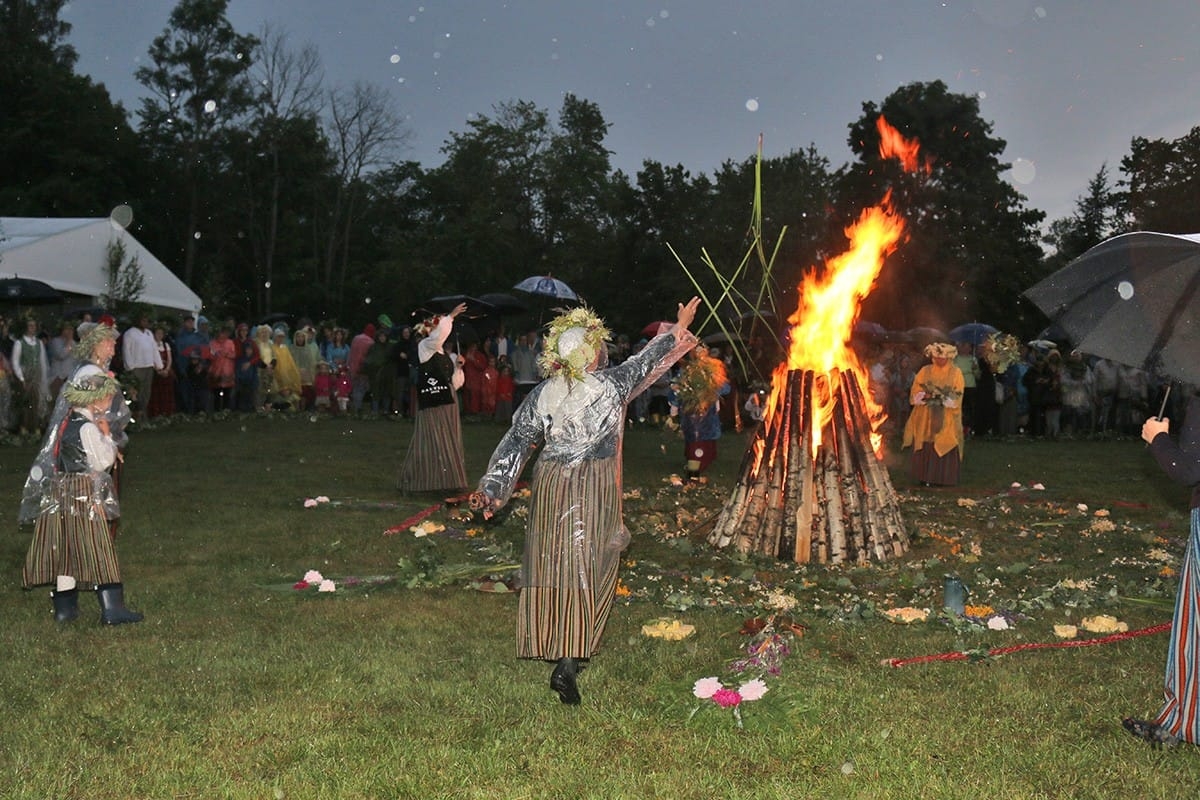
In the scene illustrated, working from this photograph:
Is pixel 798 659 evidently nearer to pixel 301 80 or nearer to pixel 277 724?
pixel 277 724

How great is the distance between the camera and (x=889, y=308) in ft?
138

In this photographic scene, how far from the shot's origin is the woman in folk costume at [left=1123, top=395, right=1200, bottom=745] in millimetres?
5379

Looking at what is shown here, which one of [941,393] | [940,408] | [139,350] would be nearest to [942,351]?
[941,393]

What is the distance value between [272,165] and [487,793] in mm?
53837

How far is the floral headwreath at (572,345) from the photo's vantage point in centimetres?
675

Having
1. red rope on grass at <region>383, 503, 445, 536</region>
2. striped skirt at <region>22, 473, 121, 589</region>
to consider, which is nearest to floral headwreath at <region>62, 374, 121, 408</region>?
striped skirt at <region>22, 473, 121, 589</region>

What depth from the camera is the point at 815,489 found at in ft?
35.6

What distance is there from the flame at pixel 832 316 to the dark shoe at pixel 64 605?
6023 mm

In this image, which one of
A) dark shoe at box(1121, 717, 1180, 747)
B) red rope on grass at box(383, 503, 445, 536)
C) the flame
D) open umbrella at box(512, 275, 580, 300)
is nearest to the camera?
dark shoe at box(1121, 717, 1180, 747)

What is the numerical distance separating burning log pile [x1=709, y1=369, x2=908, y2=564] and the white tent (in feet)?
74.2

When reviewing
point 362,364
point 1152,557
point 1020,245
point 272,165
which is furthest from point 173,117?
point 1152,557

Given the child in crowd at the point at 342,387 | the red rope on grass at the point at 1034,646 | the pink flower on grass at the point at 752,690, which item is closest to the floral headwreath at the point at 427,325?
the red rope on grass at the point at 1034,646

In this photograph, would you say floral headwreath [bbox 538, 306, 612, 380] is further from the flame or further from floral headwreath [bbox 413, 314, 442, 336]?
floral headwreath [bbox 413, 314, 442, 336]

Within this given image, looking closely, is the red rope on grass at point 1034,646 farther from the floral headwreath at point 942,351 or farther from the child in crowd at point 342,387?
the child in crowd at point 342,387
